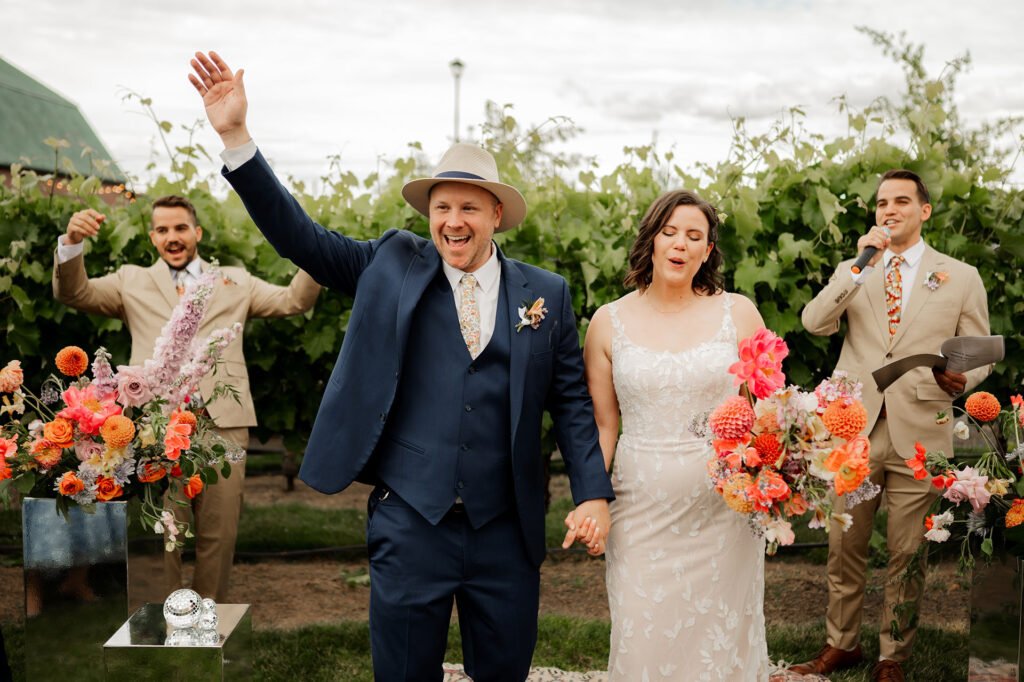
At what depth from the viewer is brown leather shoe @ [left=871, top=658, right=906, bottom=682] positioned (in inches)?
173

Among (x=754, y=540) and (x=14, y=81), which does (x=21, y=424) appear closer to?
(x=754, y=540)

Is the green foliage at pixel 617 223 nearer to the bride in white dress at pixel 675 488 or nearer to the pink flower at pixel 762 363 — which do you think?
the bride in white dress at pixel 675 488

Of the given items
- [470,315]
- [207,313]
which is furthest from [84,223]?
[470,315]

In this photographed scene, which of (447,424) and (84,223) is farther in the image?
(84,223)

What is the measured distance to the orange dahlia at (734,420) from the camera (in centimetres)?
291

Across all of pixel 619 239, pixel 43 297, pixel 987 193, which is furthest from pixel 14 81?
pixel 987 193

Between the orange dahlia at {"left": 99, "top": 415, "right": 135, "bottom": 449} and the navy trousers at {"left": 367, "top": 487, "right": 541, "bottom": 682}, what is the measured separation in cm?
88

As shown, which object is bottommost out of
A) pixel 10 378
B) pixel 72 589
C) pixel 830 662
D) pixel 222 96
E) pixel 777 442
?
pixel 830 662

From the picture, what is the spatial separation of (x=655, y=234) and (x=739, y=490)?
1082 millimetres

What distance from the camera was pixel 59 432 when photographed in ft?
10.4

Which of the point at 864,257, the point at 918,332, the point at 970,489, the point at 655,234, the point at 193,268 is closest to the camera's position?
the point at 970,489

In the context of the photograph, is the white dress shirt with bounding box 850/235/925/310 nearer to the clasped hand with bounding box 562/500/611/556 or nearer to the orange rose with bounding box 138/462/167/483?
the clasped hand with bounding box 562/500/611/556

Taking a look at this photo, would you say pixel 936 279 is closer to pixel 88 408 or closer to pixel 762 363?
pixel 762 363

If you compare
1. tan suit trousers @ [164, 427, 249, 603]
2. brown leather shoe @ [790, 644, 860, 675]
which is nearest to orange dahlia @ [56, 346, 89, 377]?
tan suit trousers @ [164, 427, 249, 603]
